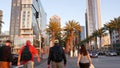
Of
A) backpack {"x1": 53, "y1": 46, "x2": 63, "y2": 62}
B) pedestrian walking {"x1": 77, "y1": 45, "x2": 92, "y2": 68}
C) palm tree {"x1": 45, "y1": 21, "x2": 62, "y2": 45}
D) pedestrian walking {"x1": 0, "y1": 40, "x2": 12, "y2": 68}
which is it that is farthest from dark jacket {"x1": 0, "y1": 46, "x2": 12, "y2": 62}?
palm tree {"x1": 45, "y1": 21, "x2": 62, "y2": 45}

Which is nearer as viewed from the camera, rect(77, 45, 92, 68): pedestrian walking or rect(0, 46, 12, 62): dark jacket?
rect(0, 46, 12, 62): dark jacket

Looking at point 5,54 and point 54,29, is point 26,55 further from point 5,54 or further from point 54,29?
point 54,29

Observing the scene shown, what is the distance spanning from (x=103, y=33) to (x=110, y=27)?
54.3 feet

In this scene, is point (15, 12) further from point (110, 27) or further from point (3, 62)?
point (3, 62)

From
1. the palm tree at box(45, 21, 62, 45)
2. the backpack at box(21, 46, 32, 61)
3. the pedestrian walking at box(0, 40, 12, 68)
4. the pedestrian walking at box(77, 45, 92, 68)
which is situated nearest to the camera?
the backpack at box(21, 46, 32, 61)

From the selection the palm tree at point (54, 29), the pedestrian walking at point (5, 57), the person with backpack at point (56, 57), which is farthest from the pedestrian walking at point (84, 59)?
the palm tree at point (54, 29)

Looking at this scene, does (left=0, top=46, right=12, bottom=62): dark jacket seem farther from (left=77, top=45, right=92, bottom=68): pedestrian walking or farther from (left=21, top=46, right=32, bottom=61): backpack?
(left=77, top=45, right=92, bottom=68): pedestrian walking

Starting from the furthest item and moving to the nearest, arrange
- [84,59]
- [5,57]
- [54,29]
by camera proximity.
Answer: [54,29] < [84,59] < [5,57]

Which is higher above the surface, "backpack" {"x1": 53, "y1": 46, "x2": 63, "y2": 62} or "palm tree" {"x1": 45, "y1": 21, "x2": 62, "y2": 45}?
"palm tree" {"x1": 45, "y1": 21, "x2": 62, "y2": 45}

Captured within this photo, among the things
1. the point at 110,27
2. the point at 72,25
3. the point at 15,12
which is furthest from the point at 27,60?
the point at 15,12

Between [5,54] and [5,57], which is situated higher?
[5,54]

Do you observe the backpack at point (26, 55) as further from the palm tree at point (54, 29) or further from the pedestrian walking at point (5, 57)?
the palm tree at point (54, 29)

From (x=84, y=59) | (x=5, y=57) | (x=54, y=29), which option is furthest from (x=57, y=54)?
(x=54, y=29)

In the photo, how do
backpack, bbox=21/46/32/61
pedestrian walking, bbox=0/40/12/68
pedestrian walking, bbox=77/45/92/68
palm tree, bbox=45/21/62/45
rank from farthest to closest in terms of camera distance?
palm tree, bbox=45/21/62/45 → pedestrian walking, bbox=77/45/92/68 → pedestrian walking, bbox=0/40/12/68 → backpack, bbox=21/46/32/61
